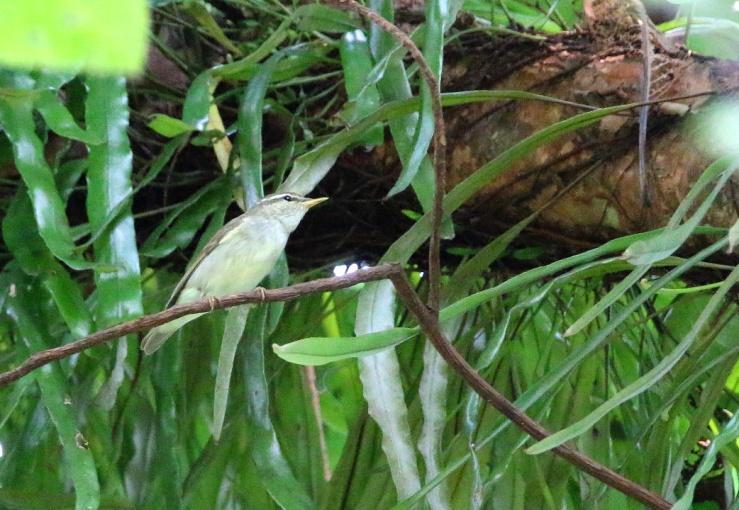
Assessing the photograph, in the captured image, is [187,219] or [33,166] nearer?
[33,166]

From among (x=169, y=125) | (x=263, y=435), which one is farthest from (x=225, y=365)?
(x=169, y=125)

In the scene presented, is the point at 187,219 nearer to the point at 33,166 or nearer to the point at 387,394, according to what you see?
the point at 33,166

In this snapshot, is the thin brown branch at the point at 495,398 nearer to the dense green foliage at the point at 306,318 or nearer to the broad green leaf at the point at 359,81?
the dense green foliage at the point at 306,318

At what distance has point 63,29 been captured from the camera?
115 millimetres

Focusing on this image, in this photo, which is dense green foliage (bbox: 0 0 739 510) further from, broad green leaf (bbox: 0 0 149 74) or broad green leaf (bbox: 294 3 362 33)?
broad green leaf (bbox: 0 0 149 74)

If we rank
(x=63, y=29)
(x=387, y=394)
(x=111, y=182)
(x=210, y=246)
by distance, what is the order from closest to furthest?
(x=63, y=29)
(x=387, y=394)
(x=111, y=182)
(x=210, y=246)

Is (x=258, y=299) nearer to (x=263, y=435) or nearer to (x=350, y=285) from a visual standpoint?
(x=350, y=285)

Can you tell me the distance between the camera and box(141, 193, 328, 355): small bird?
37.7 inches

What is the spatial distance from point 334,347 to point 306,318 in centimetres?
57

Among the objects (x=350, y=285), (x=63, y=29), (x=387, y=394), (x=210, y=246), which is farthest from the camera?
(x=210, y=246)

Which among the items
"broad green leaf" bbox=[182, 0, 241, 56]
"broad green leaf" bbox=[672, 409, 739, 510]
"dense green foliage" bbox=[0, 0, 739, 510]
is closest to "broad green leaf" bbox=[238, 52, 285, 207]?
"dense green foliage" bbox=[0, 0, 739, 510]

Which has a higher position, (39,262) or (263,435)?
(39,262)

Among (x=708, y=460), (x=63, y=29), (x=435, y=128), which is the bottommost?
(x=708, y=460)

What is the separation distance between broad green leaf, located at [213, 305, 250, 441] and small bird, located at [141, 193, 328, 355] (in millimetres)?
73
